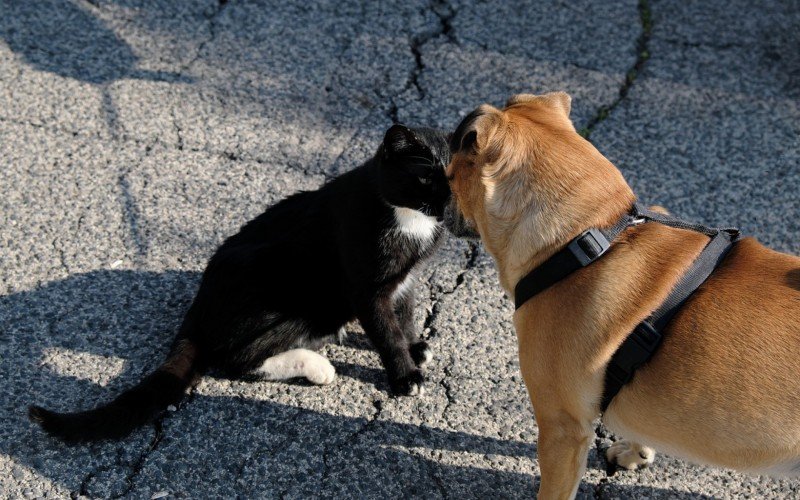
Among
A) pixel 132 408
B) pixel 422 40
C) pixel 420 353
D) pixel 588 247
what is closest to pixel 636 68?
pixel 422 40

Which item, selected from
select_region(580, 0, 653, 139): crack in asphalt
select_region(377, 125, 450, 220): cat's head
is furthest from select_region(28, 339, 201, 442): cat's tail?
select_region(580, 0, 653, 139): crack in asphalt

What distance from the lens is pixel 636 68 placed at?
505 cm

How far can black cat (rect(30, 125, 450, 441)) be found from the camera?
3100 mm

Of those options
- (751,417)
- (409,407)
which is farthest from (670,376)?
(409,407)

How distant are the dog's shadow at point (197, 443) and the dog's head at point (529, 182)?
95 centimetres

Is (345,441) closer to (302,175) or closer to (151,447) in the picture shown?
(151,447)

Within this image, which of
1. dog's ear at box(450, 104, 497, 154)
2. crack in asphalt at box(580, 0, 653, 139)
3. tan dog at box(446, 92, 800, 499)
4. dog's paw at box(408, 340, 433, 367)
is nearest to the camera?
tan dog at box(446, 92, 800, 499)

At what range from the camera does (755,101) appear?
488 centimetres

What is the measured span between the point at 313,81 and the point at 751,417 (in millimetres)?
3344

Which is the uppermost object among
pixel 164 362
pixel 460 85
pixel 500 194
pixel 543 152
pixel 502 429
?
pixel 543 152

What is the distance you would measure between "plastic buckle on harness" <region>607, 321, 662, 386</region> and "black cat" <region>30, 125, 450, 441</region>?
96cm

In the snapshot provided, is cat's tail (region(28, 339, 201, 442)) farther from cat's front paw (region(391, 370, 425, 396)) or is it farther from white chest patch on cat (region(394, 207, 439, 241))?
white chest patch on cat (region(394, 207, 439, 241))

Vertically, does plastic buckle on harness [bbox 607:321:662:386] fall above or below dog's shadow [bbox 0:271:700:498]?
above

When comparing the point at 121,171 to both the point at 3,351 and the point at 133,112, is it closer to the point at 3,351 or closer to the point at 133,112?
the point at 133,112
